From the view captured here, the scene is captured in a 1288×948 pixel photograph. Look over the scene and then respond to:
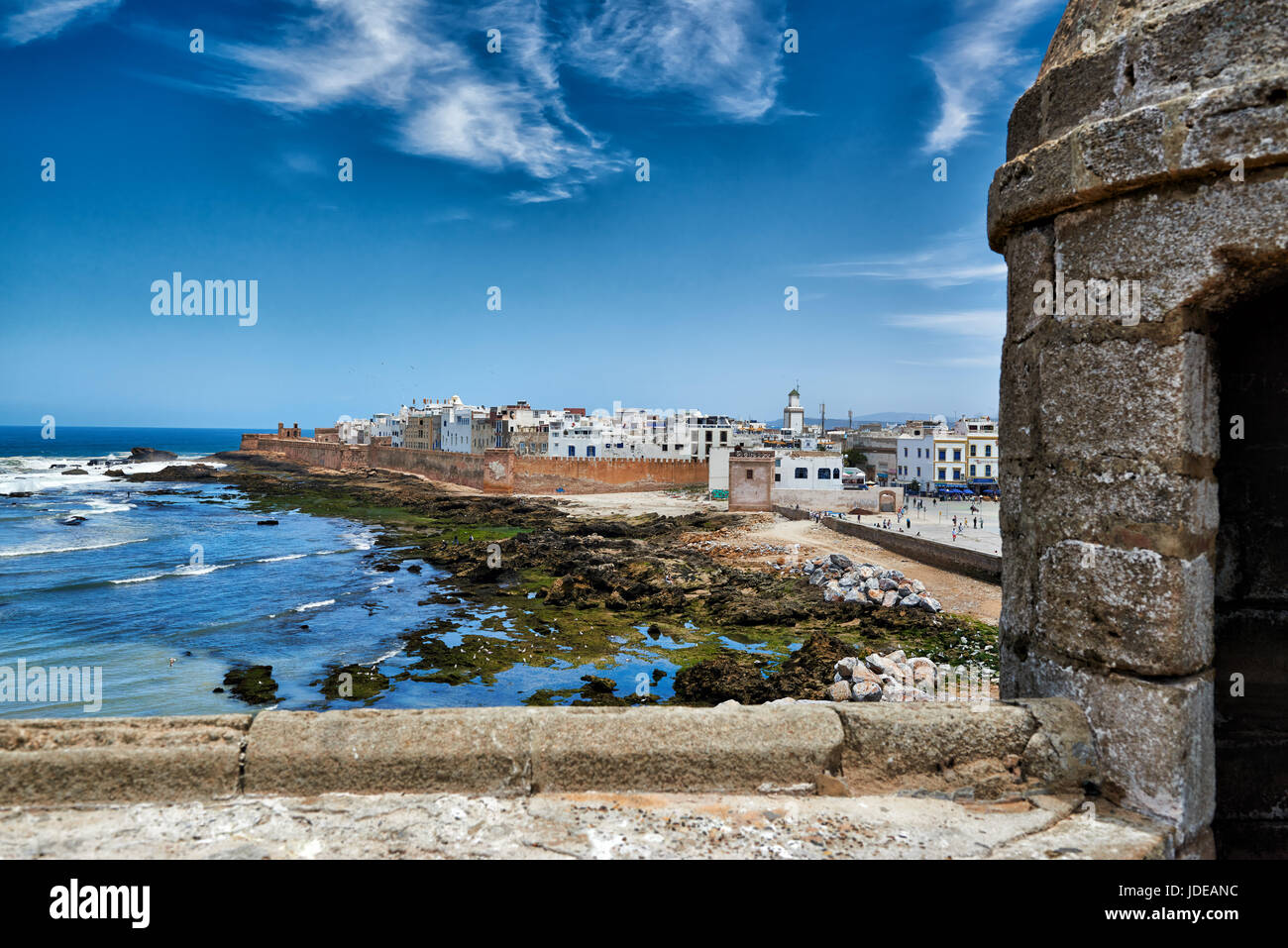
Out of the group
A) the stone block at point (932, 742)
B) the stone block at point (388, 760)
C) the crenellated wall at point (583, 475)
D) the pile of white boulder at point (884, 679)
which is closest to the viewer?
the stone block at point (388, 760)

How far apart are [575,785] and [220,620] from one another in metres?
24.4

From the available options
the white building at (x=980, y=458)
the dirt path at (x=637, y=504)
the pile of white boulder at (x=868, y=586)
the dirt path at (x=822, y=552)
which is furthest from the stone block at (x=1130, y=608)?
the white building at (x=980, y=458)

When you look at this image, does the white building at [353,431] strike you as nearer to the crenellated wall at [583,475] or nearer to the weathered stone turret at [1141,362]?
the crenellated wall at [583,475]

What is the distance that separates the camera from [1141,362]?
9.14 ft

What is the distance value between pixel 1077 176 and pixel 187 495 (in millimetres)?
73240

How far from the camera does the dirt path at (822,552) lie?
24.8 metres

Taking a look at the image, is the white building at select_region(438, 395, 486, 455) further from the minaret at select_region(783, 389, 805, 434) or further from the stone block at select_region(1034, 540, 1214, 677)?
the stone block at select_region(1034, 540, 1214, 677)

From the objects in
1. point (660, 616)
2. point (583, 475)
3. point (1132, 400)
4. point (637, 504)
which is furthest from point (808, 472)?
point (1132, 400)

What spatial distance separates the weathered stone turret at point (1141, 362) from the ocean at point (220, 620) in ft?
45.3

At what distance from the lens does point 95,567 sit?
31.5 m

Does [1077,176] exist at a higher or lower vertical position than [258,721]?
higher
